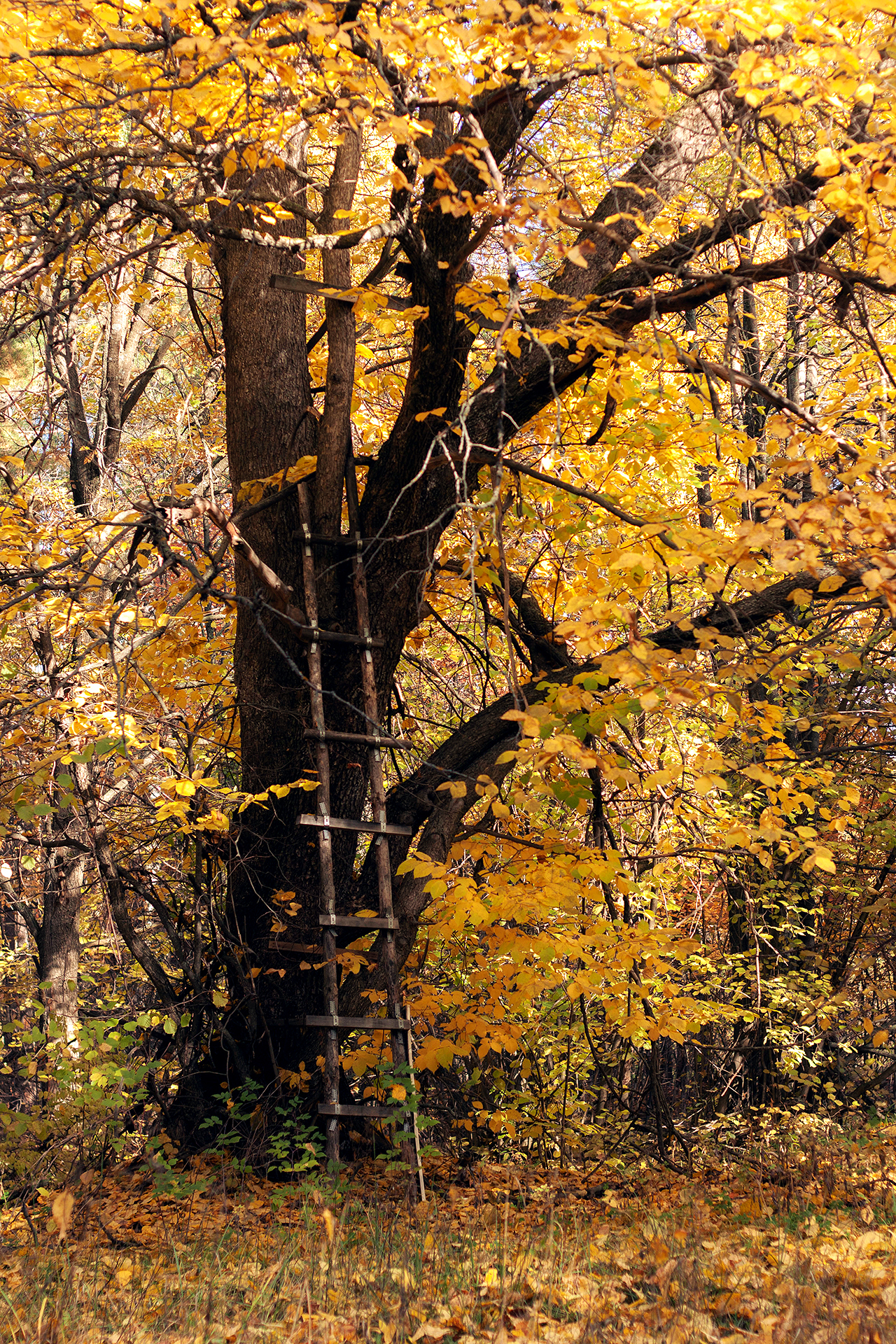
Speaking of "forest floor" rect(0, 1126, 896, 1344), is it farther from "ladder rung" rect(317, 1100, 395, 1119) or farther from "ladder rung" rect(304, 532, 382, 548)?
"ladder rung" rect(304, 532, 382, 548)

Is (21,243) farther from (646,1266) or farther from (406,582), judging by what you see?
(646,1266)

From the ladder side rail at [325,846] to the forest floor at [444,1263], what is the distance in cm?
45

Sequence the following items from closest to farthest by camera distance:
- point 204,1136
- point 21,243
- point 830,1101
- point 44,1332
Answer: point 44,1332 → point 21,243 → point 204,1136 → point 830,1101

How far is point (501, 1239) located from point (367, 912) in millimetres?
1598

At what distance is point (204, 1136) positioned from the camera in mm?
4910

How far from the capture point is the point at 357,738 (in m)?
4.68

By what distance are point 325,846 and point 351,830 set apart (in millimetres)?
200

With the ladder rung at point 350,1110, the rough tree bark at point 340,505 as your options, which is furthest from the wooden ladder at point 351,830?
the rough tree bark at point 340,505

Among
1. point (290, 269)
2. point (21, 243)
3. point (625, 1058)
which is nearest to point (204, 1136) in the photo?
point (625, 1058)

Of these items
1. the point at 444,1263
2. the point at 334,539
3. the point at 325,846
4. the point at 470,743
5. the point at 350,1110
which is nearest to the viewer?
the point at 444,1263

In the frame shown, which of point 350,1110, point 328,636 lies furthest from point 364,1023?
point 328,636

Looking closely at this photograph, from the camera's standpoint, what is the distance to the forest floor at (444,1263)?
2408mm

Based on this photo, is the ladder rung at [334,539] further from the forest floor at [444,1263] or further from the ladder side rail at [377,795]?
the forest floor at [444,1263]

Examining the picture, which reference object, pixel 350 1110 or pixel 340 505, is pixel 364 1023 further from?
pixel 340 505
